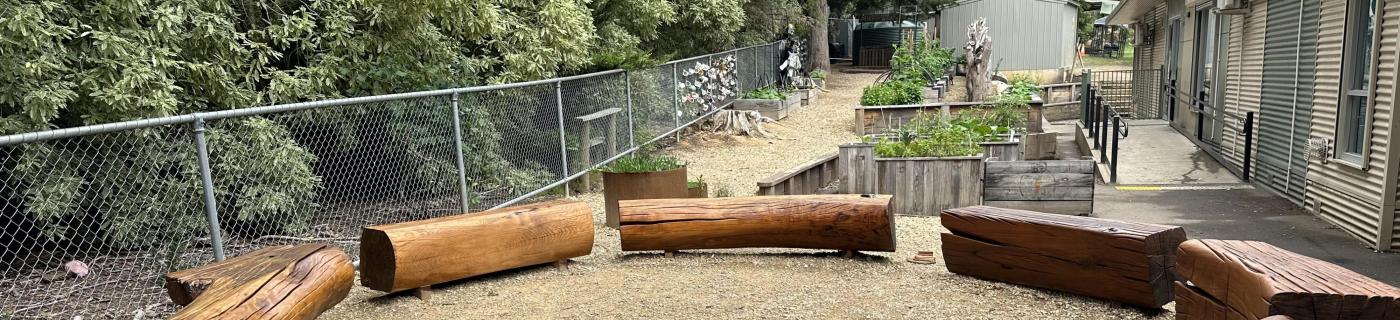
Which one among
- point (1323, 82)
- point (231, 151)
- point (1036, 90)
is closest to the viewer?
point (231, 151)

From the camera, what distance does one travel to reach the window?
7871 mm

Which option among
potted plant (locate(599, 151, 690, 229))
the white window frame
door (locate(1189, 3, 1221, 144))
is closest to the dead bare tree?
door (locate(1189, 3, 1221, 144))

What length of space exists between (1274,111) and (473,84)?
26.5 feet

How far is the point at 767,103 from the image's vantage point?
18562 mm

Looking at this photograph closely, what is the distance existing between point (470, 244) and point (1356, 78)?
7190mm

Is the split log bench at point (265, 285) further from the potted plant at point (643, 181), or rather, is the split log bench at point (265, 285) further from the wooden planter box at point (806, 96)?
the wooden planter box at point (806, 96)

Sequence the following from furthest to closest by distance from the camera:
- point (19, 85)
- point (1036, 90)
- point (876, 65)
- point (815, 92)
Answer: point (876, 65), point (815, 92), point (1036, 90), point (19, 85)

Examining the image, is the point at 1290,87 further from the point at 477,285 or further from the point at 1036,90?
the point at 1036,90

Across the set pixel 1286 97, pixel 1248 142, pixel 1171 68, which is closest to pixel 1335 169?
pixel 1286 97

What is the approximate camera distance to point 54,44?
20.2 feet

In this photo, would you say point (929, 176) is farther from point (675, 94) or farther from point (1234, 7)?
point (675, 94)

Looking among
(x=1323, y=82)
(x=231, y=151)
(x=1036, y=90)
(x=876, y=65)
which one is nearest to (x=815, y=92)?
(x=1036, y=90)

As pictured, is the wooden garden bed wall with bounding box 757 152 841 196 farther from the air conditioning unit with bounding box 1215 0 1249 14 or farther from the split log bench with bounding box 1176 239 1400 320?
the air conditioning unit with bounding box 1215 0 1249 14

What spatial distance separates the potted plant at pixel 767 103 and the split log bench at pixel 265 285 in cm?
1401
